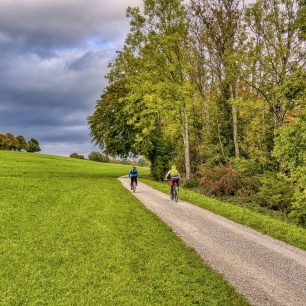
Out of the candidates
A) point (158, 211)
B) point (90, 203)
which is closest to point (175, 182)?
point (158, 211)

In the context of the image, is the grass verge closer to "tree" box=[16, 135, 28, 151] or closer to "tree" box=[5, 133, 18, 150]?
"tree" box=[5, 133, 18, 150]

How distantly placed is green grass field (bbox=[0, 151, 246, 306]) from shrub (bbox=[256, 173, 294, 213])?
12.1 metres

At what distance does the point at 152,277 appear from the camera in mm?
10164

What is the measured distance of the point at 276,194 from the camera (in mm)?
27656

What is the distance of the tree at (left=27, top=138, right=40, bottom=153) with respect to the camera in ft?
390

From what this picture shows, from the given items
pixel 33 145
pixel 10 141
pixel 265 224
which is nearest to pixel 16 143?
pixel 10 141

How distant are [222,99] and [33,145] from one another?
304 ft

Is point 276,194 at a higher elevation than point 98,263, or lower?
higher

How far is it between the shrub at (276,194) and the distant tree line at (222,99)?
8 cm

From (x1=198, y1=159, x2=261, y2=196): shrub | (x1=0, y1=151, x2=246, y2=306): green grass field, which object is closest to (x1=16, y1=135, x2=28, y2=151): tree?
(x1=198, y1=159, x2=261, y2=196): shrub

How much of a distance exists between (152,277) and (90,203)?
489 inches

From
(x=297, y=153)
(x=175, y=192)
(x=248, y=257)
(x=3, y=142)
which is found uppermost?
(x=3, y=142)

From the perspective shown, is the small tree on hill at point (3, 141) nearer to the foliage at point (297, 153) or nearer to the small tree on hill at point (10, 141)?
the small tree on hill at point (10, 141)

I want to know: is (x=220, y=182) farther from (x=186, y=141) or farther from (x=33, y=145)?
(x=33, y=145)
